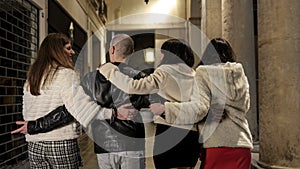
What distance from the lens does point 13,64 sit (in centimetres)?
525

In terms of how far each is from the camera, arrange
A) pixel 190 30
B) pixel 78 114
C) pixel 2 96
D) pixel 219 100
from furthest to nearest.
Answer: pixel 190 30, pixel 2 96, pixel 219 100, pixel 78 114

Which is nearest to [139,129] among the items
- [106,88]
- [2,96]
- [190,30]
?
[106,88]

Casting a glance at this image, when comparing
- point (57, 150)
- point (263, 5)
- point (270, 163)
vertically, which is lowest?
point (270, 163)

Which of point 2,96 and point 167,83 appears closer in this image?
point 167,83

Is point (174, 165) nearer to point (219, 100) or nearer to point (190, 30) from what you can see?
point (219, 100)

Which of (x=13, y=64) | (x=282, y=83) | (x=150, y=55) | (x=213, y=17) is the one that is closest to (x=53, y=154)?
(x=282, y=83)

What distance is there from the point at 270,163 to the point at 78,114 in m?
2.52

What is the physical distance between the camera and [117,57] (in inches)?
98.8

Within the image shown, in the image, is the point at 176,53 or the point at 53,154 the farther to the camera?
the point at 176,53

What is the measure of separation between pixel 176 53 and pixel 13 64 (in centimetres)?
344

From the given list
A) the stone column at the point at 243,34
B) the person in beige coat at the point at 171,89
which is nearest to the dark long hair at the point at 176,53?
the person in beige coat at the point at 171,89

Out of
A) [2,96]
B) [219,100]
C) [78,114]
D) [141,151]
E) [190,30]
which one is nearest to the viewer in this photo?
[78,114]

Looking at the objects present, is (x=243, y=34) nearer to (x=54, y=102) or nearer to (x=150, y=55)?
(x=54, y=102)

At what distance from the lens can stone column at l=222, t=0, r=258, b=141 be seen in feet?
19.0
